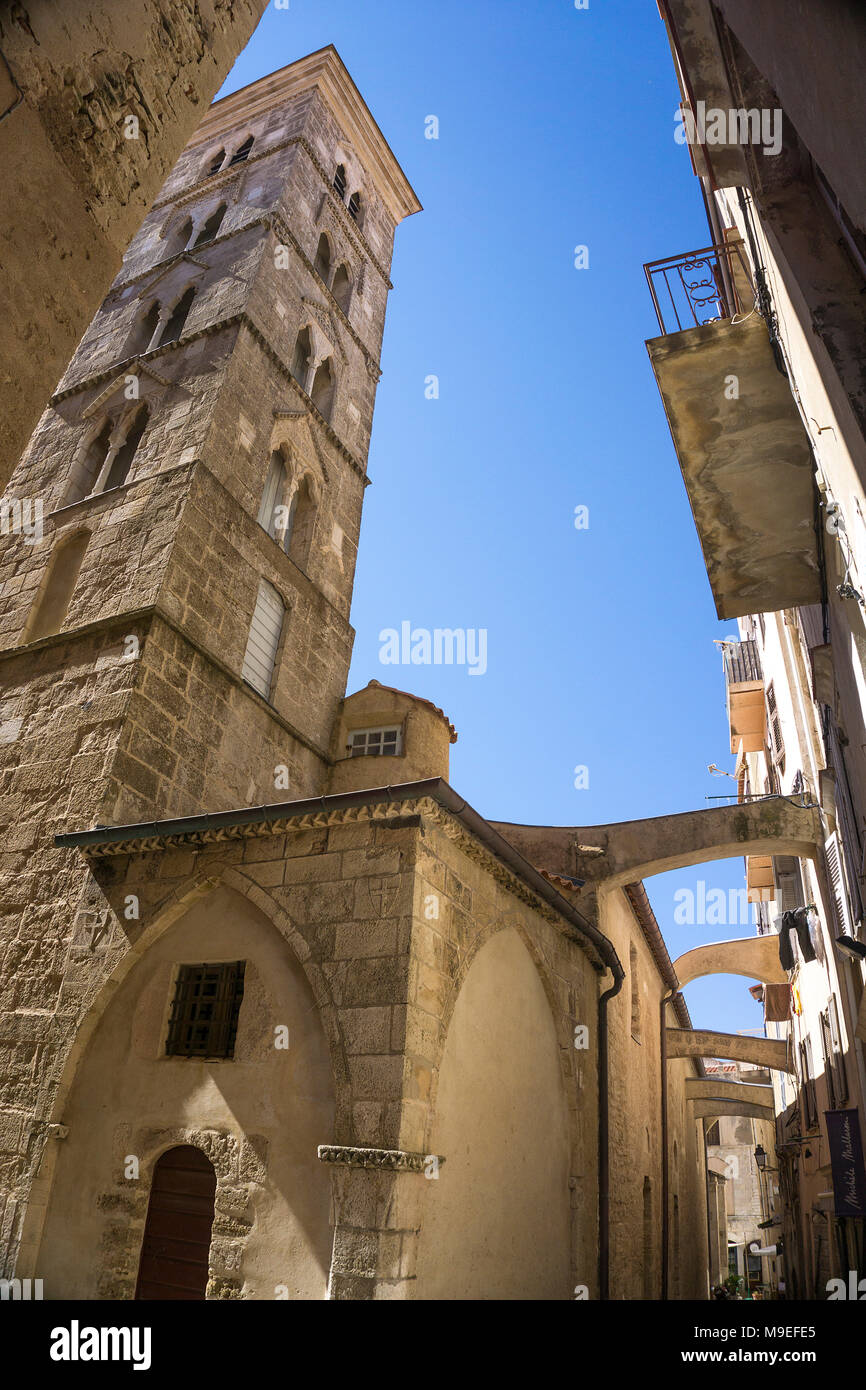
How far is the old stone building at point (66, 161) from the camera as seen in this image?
2.46 metres

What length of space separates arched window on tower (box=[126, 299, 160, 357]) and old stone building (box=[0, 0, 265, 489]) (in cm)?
1192

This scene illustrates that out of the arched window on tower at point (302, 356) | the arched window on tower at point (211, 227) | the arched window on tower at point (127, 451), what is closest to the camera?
the arched window on tower at point (127, 451)

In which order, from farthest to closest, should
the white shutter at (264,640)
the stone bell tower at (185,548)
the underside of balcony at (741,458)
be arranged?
the white shutter at (264,640) → the stone bell tower at (185,548) → the underside of balcony at (741,458)

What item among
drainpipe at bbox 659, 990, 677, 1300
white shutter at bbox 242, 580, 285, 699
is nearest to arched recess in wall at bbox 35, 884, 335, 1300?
white shutter at bbox 242, 580, 285, 699

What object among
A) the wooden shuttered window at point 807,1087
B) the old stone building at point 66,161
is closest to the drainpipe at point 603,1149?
the wooden shuttered window at point 807,1087

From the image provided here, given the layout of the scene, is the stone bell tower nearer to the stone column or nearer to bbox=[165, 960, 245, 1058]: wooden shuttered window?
bbox=[165, 960, 245, 1058]: wooden shuttered window

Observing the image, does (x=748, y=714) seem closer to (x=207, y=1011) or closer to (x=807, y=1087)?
(x=807, y=1087)

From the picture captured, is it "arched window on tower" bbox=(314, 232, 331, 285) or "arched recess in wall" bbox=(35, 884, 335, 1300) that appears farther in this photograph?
"arched window on tower" bbox=(314, 232, 331, 285)

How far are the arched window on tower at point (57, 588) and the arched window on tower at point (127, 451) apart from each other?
96 centimetres

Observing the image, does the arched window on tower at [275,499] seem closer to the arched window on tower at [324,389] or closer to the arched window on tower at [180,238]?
the arched window on tower at [324,389]

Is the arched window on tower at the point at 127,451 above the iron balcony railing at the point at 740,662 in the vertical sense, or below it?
below

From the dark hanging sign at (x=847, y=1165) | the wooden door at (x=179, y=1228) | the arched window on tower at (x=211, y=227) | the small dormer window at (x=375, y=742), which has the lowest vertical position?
the wooden door at (x=179, y=1228)

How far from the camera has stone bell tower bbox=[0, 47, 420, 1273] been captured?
8.27 metres

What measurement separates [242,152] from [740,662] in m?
20.7
